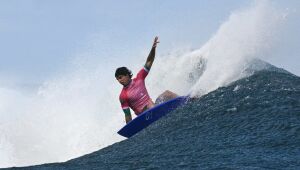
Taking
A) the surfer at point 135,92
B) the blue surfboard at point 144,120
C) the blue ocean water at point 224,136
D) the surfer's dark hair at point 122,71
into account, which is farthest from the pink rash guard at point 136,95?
the blue ocean water at point 224,136

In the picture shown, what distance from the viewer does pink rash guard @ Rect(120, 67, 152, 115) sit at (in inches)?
550

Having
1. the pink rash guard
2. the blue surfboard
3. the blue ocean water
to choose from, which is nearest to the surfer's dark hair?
the pink rash guard

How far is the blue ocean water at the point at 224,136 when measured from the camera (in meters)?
8.85

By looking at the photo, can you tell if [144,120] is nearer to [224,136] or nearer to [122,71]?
[122,71]

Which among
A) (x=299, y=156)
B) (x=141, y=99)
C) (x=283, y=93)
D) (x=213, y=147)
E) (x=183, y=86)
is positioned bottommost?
(x=299, y=156)

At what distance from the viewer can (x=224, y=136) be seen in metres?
10.6

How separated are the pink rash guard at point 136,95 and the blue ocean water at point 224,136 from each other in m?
0.82

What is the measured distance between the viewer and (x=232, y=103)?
13.1 m

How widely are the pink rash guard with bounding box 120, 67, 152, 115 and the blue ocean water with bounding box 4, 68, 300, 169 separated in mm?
817

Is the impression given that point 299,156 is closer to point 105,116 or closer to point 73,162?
point 73,162

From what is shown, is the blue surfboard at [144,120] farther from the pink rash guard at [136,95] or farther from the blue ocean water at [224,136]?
the pink rash guard at [136,95]

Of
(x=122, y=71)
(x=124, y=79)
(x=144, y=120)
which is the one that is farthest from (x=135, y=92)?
(x=144, y=120)

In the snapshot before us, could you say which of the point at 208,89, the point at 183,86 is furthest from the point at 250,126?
the point at 183,86

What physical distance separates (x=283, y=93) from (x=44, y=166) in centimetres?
595
